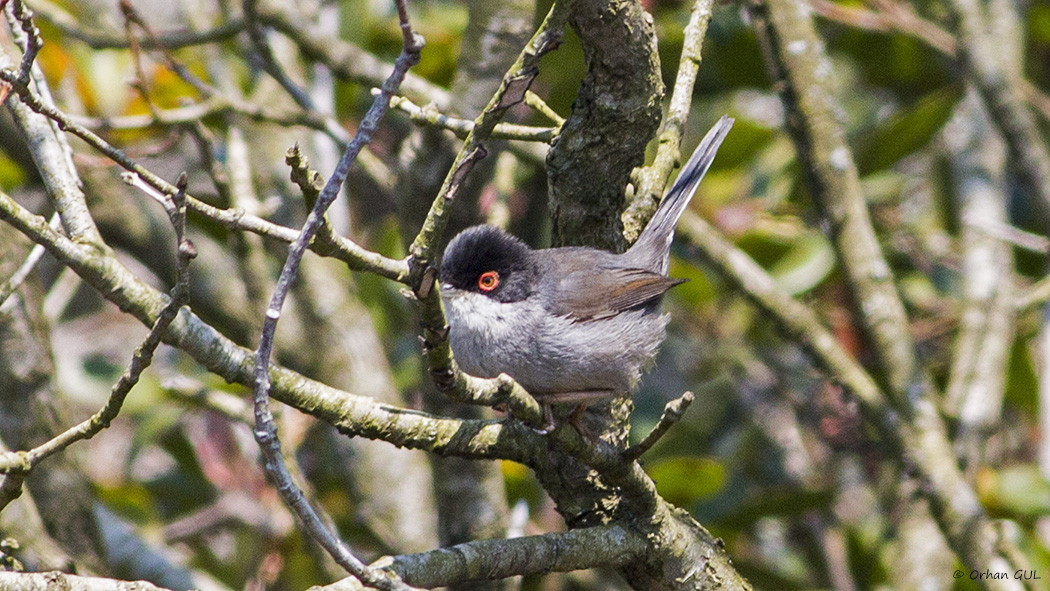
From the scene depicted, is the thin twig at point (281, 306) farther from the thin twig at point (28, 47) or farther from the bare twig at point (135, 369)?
the thin twig at point (28, 47)

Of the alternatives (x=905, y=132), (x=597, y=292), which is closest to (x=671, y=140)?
(x=597, y=292)

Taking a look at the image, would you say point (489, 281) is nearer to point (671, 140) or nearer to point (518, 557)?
point (671, 140)

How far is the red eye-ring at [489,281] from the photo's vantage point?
3.29 meters

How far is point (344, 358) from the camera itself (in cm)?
448

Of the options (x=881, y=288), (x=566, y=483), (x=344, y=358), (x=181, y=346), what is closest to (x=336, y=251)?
(x=181, y=346)

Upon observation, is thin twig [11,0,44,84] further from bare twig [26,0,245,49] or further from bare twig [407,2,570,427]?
bare twig [26,0,245,49]

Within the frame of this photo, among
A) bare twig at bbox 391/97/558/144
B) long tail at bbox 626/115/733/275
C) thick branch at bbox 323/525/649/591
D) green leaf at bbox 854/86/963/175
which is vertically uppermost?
green leaf at bbox 854/86/963/175

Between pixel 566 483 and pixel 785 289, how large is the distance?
2.45 meters

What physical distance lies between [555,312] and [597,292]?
7.0 inches

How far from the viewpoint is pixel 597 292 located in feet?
11.0

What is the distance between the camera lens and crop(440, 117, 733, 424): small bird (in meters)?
3.01

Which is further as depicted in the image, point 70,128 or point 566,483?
point 566,483

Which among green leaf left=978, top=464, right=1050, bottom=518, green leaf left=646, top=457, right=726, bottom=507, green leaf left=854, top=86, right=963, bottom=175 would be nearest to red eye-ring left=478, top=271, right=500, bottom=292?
green leaf left=646, top=457, right=726, bottom=507

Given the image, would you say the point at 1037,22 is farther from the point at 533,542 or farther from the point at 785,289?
the point at 533,542
